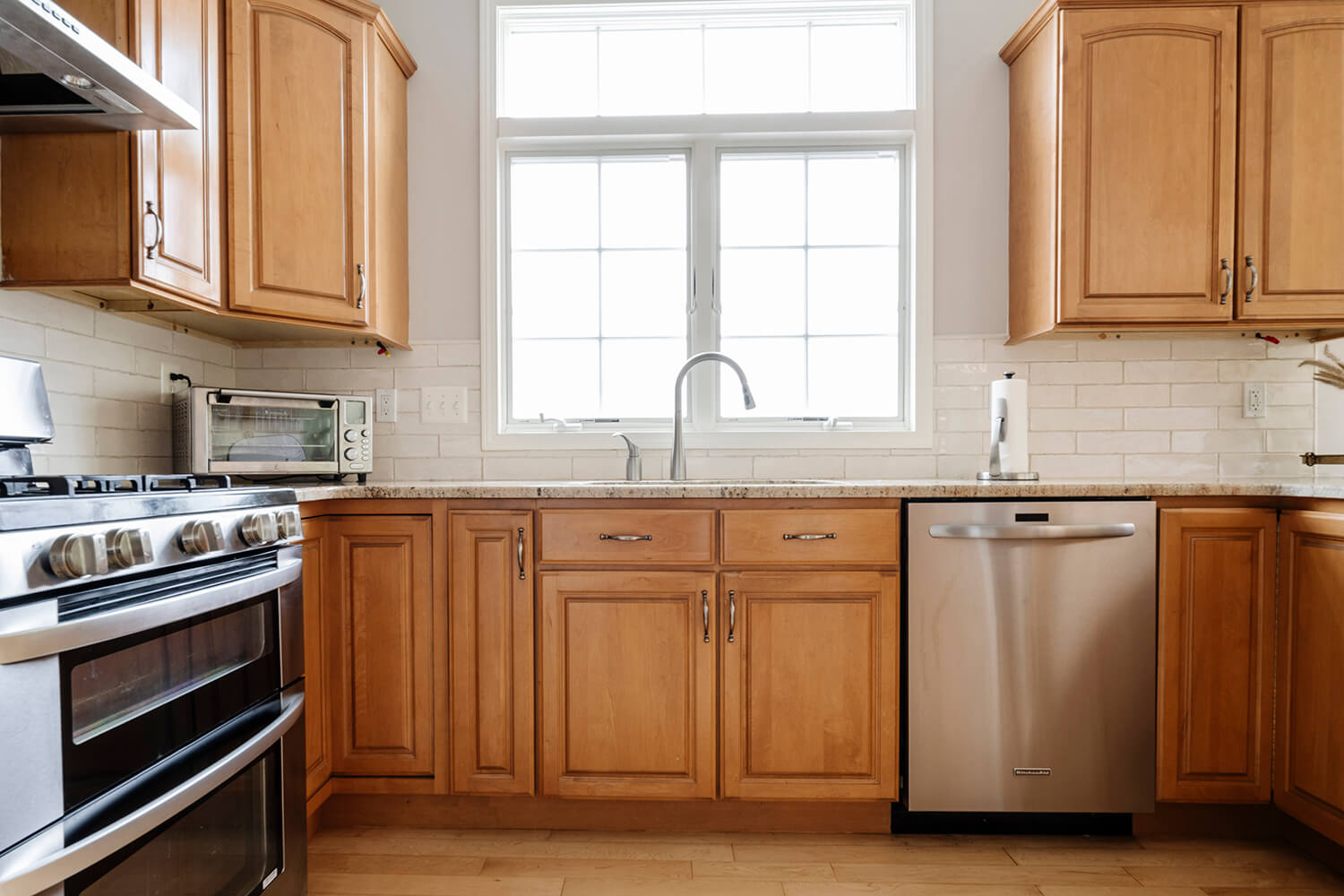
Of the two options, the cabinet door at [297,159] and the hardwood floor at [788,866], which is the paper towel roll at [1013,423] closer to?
the hardwood floor at [788,866]

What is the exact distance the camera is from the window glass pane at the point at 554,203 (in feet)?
8.80

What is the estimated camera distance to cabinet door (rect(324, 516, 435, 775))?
2.02 m

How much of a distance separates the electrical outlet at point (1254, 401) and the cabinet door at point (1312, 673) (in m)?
0.72

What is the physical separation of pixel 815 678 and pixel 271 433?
1.67 meters

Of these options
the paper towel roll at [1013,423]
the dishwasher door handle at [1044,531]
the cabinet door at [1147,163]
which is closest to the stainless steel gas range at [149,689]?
the dishwasher door handle at [1044,531]

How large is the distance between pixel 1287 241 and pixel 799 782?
6.87ft

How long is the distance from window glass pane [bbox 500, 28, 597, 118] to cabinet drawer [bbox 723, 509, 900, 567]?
1.67m

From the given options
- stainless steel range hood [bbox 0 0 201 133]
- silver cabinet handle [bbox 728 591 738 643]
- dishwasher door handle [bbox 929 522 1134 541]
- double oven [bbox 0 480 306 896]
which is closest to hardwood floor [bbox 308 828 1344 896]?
double oven [bbox 0 480 306 896]

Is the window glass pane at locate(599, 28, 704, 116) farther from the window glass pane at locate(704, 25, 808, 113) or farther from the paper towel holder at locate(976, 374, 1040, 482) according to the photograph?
the paper towel holder at locate(976, 374, 1040, 482)

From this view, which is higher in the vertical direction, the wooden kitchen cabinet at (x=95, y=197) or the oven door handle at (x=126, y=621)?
the wooden kitchen cabinet at (x=95, y=197)

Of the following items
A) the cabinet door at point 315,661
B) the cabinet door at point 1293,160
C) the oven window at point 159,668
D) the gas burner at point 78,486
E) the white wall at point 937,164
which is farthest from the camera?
the white wall at point 937,164

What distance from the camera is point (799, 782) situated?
6.46ft

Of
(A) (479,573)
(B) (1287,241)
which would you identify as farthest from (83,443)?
→ (B) (1287,241)

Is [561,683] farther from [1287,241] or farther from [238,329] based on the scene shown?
[1287,241]
